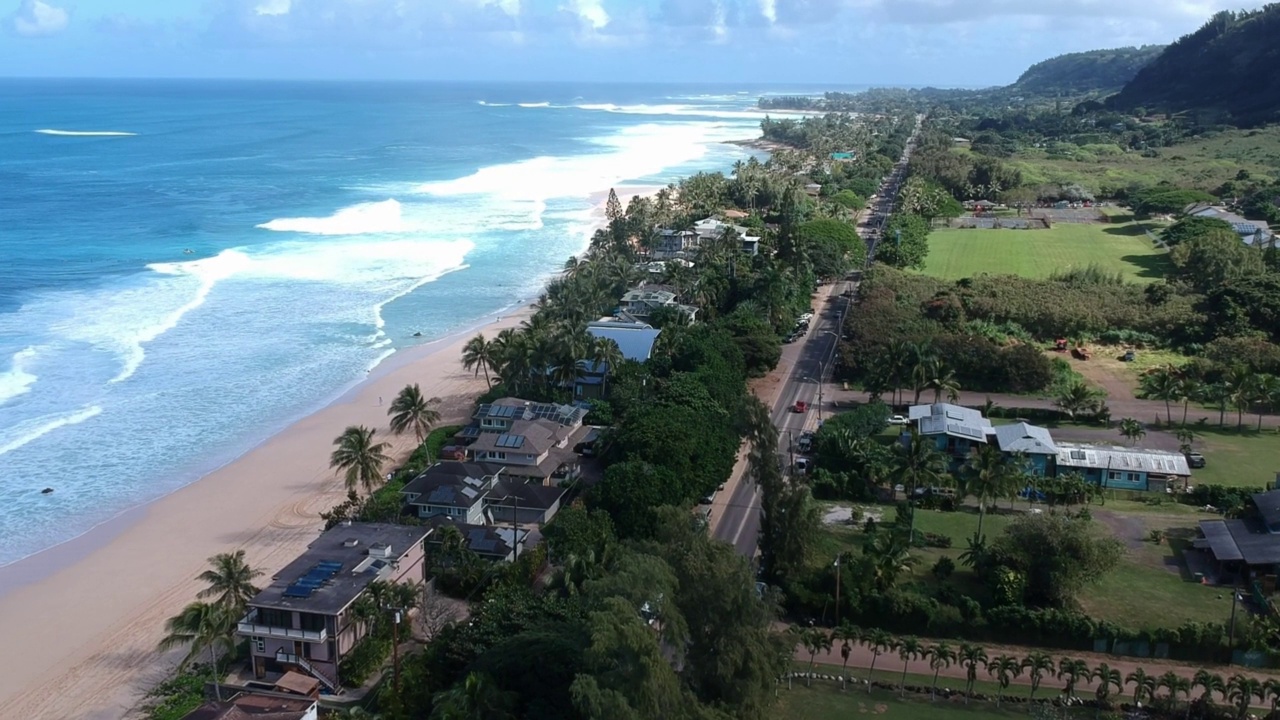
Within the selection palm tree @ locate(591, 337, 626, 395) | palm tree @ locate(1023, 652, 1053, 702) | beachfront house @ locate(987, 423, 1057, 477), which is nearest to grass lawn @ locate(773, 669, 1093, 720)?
palm tree @ locate(1023, 652, 1053, 702)

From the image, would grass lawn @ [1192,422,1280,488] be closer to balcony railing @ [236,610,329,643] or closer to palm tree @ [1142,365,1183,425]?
palm tree @ [1142,365,1183,425]

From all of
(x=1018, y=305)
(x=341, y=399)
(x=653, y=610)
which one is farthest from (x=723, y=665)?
(x=1018, y=305)

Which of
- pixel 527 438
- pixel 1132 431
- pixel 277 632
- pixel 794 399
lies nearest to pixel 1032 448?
pixel 1132 431

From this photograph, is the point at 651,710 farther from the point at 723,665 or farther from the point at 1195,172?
the point at 1195,172

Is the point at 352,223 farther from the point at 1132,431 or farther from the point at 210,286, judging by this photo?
the point at 1132,431

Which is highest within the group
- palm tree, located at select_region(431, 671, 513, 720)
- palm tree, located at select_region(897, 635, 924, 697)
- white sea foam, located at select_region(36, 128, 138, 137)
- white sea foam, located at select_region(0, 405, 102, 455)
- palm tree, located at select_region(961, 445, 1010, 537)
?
white sea foam, located at select_region(36, 128, 138, 137)

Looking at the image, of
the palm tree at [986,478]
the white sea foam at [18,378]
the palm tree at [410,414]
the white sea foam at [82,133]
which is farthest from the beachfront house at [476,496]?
the white sea foam at [82,133]
